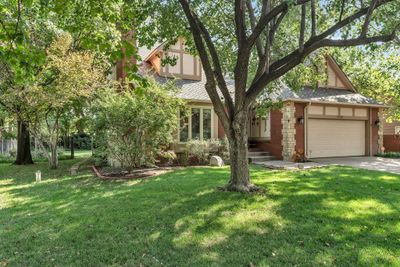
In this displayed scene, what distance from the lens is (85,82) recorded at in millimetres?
13016

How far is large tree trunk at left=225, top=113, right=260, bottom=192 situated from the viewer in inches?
295

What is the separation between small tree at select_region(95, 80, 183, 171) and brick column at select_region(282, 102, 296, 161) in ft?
20.5

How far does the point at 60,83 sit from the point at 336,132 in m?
14.2

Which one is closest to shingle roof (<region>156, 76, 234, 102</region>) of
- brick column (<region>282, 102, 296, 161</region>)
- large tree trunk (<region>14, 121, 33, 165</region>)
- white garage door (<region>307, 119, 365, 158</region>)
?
brick column (<region>282, 102, 296, 161</region>)

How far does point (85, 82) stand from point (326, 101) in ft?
38.6

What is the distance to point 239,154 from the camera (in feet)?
24.7

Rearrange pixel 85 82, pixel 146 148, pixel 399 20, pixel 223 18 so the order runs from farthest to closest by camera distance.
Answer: pixel 85 82, pixel 146 148, pixel 223 18, pixel 399 20

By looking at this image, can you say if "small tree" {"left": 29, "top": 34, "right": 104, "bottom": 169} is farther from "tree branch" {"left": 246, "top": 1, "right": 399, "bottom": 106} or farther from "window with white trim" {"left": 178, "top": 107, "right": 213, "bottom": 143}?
"tree branch" {"left": 246, "top": 1, "right": 399, "bottom": 106}

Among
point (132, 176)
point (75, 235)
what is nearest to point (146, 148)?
point (132, 176)

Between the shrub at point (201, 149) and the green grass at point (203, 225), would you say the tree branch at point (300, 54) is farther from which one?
the shrub at point (201, 149)

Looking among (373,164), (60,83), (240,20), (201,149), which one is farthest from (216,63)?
(373,164)

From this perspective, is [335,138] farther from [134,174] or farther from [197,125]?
[134,174]

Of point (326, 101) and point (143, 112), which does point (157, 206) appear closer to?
point (143, 112)

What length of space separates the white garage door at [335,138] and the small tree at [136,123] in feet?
27.8
